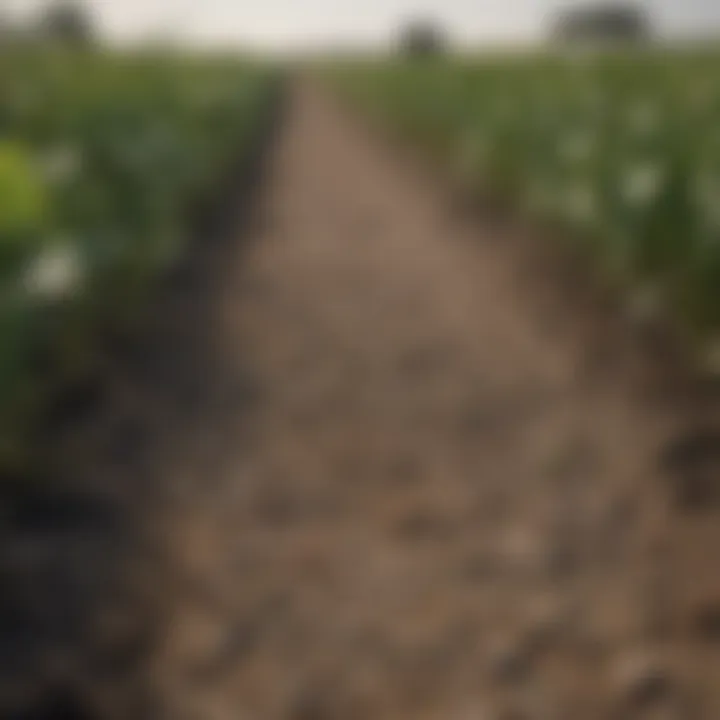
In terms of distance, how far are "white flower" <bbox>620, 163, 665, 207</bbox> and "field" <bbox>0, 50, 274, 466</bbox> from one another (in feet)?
4.07

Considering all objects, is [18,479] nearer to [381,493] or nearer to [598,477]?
[381,493]

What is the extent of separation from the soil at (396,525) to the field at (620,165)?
193mm

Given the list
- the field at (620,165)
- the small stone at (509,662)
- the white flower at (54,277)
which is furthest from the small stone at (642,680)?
the field at (620,165)

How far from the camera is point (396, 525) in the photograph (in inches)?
83.0

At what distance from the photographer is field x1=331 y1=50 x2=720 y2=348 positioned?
2754 millimetres

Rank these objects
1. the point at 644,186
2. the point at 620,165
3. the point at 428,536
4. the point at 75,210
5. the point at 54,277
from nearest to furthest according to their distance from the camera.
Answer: the point at 54,277, the point at 428,536, the point at 644,186, the point at 75,210, the point at 620,165

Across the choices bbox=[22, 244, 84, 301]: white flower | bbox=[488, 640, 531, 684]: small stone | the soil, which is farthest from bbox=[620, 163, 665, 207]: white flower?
bbox=[22, 244, 84, 301]: white flower

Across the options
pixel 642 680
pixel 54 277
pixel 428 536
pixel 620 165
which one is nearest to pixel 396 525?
pixel 428 536

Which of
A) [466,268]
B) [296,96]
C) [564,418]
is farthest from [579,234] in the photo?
[296,96]

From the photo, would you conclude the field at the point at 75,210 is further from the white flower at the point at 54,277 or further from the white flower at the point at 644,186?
the white flower at the point at 644,186

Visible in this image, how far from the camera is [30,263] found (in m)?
1.88

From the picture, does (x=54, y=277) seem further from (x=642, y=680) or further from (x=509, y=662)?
(x=642, y=680)

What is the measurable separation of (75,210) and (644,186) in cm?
147

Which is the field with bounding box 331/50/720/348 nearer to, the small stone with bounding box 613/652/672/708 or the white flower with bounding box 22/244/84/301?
the small stone with bounding box 613/652/672/708
